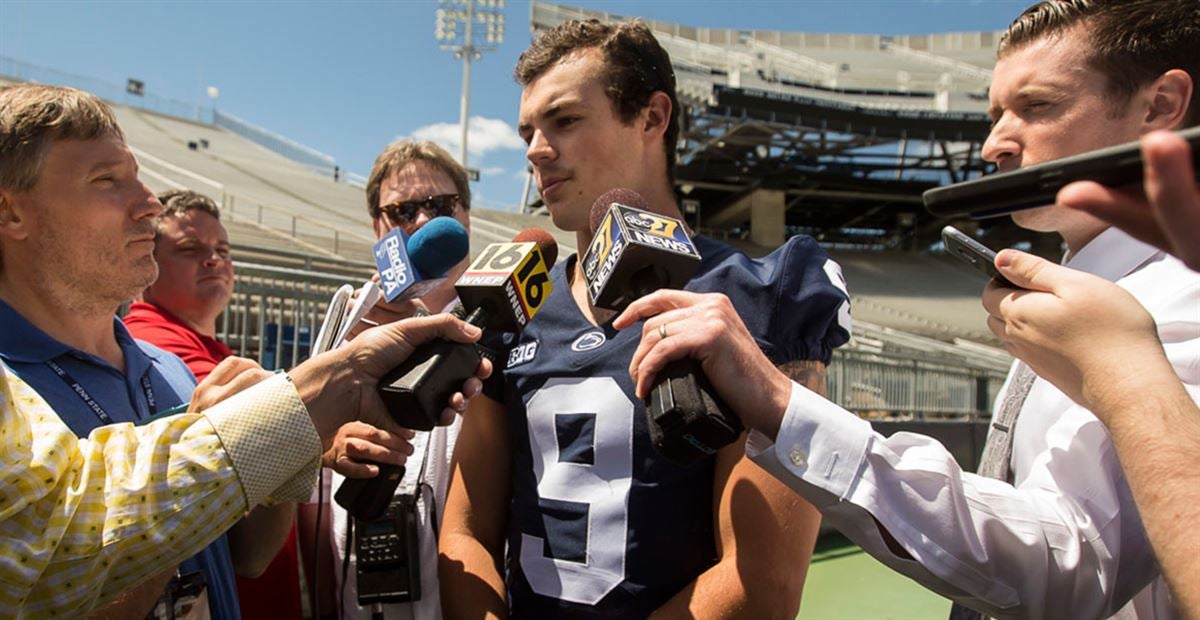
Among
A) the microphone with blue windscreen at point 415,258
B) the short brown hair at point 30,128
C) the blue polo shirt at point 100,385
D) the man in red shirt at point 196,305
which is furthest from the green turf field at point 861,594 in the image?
the short brown hair at point 30,128

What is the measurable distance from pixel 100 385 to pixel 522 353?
97 centimetres

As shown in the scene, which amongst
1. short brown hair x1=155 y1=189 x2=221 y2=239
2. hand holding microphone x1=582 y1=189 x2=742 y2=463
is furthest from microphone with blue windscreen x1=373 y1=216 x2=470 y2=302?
short brown hair x1=155 y1=189 x2=221 y2=239

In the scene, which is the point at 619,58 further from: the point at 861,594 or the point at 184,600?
the point at 861,594

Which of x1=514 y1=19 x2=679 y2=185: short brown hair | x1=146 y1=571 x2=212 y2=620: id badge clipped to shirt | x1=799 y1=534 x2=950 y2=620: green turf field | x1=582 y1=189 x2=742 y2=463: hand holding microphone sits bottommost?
x1=799 y1=534 x2=950 y2=620: green turf field

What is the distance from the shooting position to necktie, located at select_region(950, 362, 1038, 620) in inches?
59.6

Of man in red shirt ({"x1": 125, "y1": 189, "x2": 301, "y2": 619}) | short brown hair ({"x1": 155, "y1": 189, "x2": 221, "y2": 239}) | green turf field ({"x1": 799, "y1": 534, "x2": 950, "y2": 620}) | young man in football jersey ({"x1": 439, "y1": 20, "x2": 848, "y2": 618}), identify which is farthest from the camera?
green turf field ({"x1": 799, "y1": 534, "x2": 950, "y2": 620})

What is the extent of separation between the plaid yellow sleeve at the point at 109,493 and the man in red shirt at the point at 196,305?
105 cm

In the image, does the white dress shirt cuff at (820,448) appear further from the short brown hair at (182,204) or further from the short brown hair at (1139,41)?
the short brown hair at (182,204)

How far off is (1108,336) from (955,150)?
1343 inches

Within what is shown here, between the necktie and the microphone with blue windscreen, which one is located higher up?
the microphone with blue windscreen

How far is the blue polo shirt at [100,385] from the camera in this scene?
1.65 m

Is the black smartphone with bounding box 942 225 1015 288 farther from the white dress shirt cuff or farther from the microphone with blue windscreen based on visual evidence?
the microphone with blue windscreen

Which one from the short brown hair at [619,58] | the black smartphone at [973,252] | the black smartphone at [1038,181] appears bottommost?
the black smartphone at [973,252]

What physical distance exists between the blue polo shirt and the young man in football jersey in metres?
0.53
